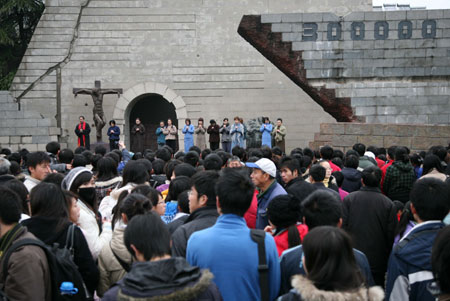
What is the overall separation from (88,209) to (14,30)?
24043mm

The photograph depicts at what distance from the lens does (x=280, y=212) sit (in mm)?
4309

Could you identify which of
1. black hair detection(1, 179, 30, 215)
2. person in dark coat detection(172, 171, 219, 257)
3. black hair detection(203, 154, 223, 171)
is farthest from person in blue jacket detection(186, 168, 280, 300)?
black hair detection(203, 154, 223, 171)

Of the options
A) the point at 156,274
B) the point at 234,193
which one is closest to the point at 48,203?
the point at 234,193

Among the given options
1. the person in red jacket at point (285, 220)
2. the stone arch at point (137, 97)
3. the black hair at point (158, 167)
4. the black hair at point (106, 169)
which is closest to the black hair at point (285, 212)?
the person in red jacket at point (285, 220)

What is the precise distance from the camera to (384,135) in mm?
16234

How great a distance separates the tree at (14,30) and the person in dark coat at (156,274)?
2433cm

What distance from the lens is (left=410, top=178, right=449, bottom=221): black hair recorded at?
3.98 meters

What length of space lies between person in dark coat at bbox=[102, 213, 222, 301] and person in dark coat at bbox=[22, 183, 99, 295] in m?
0.95

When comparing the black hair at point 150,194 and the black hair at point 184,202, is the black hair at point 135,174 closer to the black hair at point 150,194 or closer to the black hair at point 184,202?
the black hair at point 184,202

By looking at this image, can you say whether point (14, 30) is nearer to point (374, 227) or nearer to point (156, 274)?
point (374, 227)

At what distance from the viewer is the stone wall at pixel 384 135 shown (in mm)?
15805

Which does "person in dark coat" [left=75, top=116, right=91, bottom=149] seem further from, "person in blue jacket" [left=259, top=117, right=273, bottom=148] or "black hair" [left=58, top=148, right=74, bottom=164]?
"black hair" [left=58, top=148, right=74, bottom=164]

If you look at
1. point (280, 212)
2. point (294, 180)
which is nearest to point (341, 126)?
point (294, 180)

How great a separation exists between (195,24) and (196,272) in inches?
905
